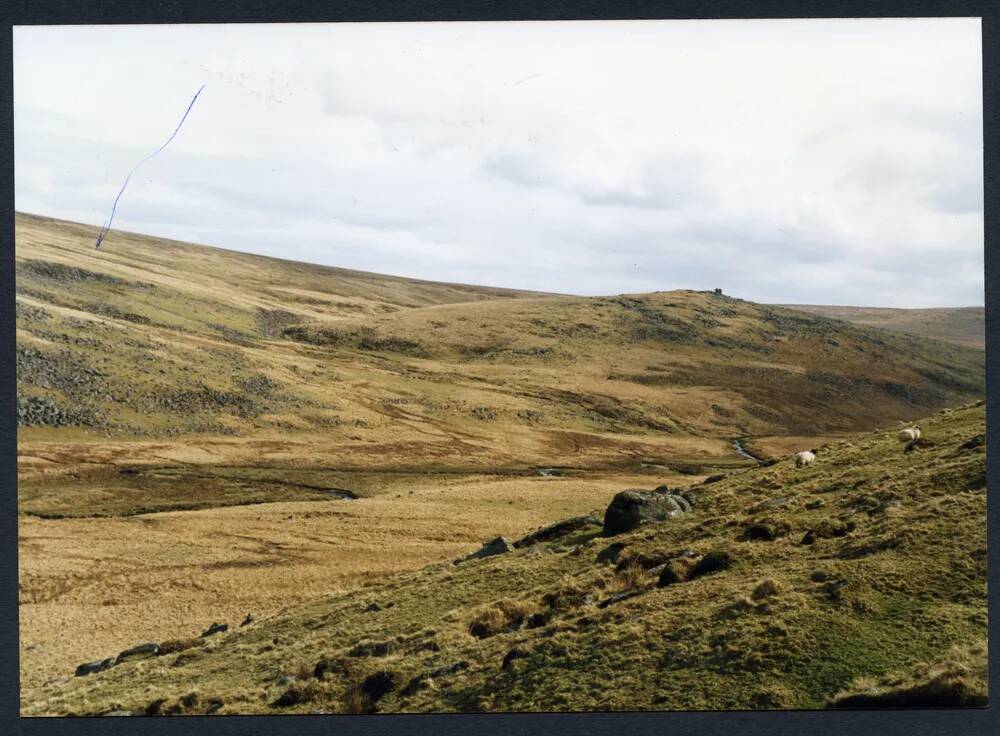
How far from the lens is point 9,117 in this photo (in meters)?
14.8

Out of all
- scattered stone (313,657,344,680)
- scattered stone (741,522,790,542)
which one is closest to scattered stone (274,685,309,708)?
scattered stone (313,657,344,680)

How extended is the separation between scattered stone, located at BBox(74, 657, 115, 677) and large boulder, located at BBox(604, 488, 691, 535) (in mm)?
13521

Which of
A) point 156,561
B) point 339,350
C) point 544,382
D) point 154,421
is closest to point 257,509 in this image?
point 156,561

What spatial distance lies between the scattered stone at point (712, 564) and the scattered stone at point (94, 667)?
48.7ft

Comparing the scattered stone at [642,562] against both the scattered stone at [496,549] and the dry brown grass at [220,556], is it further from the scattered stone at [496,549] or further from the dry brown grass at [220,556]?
the dry brown grass at [220,556]

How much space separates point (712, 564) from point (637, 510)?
17.3 feet

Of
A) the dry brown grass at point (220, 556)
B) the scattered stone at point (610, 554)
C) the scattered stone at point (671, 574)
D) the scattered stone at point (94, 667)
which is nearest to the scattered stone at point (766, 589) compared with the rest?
the scattered stone at point (671, 574)

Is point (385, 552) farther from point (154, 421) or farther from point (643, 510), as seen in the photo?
point (154, 421)

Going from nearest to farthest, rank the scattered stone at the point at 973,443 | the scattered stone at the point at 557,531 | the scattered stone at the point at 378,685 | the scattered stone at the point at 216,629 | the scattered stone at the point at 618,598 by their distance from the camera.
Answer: the scattered stone at the point at 378,685, the scattered stone at the point at 618,598, the scattered stone at the point at 973,443, the scattered stone at the point at 216,629, the scattered stone at the point at 557,531

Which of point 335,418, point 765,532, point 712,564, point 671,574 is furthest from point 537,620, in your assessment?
point 335,418

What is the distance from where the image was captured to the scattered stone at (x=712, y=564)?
16.6 meters

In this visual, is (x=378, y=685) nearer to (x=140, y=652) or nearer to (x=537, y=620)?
(x=537, y=620)

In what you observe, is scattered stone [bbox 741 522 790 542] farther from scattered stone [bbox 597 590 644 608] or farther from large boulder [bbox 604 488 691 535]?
large boulder [bbox 604 488 691 535]

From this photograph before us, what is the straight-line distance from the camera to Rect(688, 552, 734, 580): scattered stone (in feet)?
54.4
